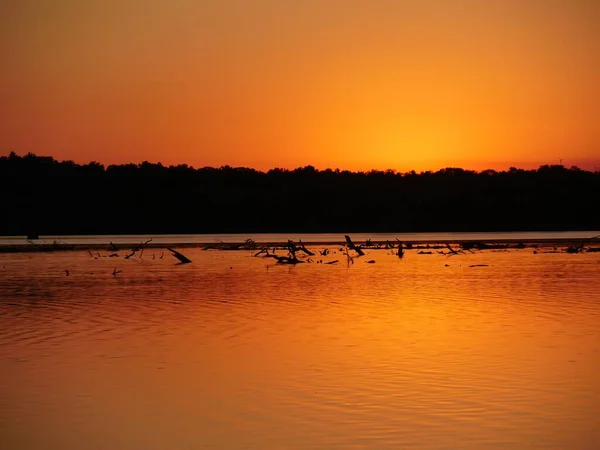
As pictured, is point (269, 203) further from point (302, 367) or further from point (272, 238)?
point (302, 367)

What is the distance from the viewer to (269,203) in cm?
15188

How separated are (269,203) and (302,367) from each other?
135 meters

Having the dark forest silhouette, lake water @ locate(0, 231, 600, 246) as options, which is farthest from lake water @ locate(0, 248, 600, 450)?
the dark forest silhouette

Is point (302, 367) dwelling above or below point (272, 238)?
below

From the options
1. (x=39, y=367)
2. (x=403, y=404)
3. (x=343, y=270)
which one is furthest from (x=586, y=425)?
(x=343, y=270)

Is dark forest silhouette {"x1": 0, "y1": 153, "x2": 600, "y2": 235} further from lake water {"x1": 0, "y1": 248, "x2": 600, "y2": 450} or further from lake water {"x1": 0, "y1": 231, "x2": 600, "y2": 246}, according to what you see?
lake water {"x1": 0, "y1": 248, "x2": 600, "y2": 450}

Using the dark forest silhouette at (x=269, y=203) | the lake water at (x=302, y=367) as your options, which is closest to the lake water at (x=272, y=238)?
the dark forest silhouette at (x=269, y=203)

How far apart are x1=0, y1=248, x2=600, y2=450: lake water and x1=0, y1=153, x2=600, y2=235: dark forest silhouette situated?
346ft

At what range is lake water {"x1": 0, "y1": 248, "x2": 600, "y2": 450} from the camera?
12148 millimetres

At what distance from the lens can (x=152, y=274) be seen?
152 feet

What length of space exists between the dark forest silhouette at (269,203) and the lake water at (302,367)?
4148 inches

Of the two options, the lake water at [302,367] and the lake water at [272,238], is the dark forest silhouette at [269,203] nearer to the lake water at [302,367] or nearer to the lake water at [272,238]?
the lake water at [272,238]

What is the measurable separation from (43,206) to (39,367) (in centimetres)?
12170

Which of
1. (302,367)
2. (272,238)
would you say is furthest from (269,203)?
(302,367)
